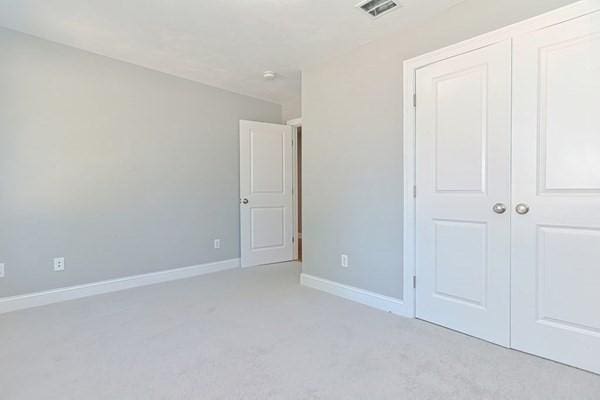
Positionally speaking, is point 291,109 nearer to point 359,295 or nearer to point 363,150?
point 363,150

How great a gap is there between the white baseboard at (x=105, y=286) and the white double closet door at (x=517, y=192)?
265 cm

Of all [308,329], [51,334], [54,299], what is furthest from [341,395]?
[54,299]

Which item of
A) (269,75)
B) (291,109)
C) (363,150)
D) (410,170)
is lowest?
(410,170)

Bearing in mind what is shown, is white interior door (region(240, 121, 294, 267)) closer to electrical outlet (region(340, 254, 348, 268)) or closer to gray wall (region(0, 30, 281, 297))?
gray wall (region(0, 30, 281, 297))

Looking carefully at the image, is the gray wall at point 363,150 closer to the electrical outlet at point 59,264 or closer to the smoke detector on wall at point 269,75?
the smoke detector on wall at point 269,75

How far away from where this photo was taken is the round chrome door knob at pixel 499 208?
6.84 ft

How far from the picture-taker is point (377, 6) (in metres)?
2.38

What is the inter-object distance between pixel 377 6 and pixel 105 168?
296cm

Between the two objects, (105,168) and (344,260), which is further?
(105,168)

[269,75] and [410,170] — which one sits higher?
[269,75]

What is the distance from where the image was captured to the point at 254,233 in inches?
176

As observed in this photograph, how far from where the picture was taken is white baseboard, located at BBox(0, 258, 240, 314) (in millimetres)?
2873

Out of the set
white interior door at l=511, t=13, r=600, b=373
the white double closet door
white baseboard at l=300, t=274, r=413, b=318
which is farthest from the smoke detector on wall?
white interior door at l=511, t=13, r=600, b=373

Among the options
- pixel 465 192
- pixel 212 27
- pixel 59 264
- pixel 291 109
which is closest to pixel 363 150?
pixel 465 192
